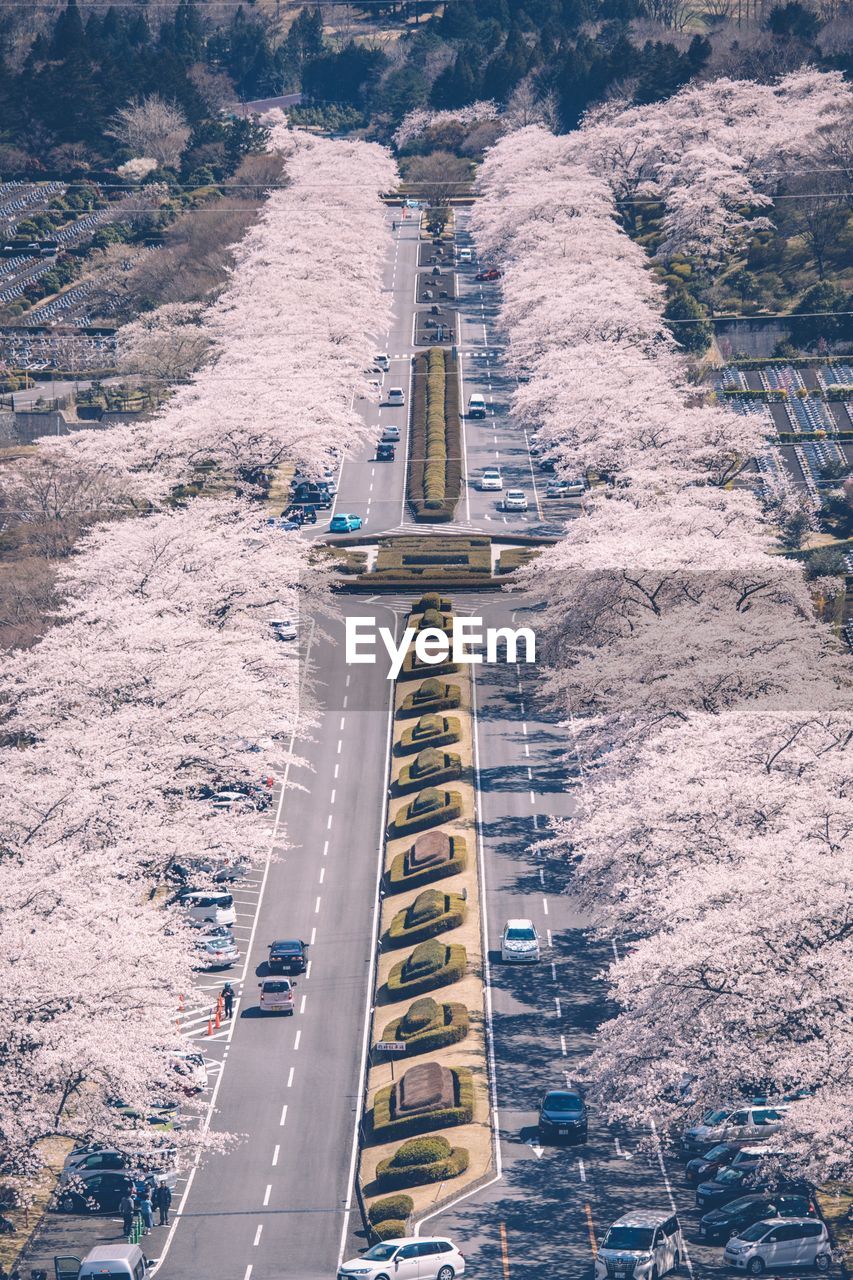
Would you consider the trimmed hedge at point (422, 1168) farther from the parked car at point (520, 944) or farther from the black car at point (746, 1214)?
the parked car at point (520, 944)

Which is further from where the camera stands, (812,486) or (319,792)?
(812,486)

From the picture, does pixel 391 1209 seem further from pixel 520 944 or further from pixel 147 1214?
pixel 520 944

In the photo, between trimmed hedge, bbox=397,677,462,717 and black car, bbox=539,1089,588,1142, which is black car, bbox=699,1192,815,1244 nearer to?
black car, bbox=539,1089,588,1142

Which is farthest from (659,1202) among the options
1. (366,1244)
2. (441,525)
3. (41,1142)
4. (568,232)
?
(568,232)

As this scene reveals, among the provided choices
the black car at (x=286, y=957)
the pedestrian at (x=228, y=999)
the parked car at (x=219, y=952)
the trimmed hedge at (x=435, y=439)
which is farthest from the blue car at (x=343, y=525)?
the pedestrian at (x=228, y=999)

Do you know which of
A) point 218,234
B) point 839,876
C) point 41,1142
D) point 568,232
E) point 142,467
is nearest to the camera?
point 839,876

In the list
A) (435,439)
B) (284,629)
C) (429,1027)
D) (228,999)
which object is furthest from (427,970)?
(435,439)

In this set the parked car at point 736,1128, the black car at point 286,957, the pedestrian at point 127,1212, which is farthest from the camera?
the black car at point 286,957

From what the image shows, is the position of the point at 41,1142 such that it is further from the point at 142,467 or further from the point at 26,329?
the point at 26,329

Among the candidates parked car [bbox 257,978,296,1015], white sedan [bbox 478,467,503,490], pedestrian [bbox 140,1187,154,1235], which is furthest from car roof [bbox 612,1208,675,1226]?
white sedan [bbox 478,467,503,490]
